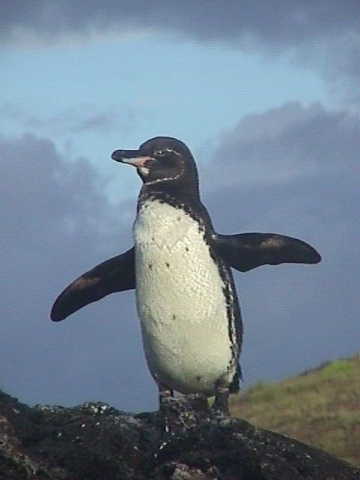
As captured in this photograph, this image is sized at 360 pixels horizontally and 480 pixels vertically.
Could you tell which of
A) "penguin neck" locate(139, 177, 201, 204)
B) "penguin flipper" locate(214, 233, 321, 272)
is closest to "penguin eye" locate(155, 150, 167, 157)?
"penguin neck" locate(139, 177, 201, 204)

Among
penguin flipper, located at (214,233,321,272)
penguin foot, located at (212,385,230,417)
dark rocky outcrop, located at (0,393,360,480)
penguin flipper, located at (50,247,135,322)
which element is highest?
penguin flipper, located at (214,233,321,272)

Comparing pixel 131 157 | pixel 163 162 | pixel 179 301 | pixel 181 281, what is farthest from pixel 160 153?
pixel 179 301

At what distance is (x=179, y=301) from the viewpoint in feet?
32.0

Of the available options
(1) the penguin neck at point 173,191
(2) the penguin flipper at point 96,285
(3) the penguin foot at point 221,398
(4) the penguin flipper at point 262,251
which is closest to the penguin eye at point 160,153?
(1) the penguin neck at point 173,191

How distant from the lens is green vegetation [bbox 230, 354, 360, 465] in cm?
1655

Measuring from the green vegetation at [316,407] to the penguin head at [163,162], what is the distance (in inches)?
250

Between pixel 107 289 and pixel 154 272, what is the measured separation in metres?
1.07

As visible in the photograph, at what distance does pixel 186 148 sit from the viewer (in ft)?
32.8

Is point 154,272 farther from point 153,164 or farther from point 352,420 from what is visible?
point 352,420

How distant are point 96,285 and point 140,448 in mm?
3712

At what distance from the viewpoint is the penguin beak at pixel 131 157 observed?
990 cm

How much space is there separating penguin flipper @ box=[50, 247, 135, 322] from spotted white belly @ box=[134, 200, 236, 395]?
1.91 feet

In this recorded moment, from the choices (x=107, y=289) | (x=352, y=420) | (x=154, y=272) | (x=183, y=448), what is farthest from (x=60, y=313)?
(x=352, y=420)

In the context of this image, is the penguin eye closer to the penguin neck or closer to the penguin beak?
the penguin beak
